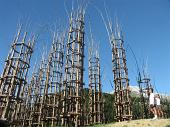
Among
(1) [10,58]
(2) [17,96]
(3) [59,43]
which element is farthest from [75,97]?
(3) [59,43]

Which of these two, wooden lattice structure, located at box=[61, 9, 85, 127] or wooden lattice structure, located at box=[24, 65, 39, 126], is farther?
wooden lattice structure, located at box=[24, 65, 39, 126]

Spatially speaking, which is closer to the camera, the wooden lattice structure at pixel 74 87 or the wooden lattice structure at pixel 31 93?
the wooden lattice structure at pixel 74 87

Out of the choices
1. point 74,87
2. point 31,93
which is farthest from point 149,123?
point 31,93

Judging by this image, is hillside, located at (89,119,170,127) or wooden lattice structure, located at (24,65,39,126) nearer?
hillside, located at (89,119,170,127)

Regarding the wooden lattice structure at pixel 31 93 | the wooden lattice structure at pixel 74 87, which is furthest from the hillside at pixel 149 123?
the wooden lattice structure at pixel 31 93

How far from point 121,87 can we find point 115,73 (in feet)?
4.90

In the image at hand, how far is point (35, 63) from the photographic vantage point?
98.8 ft

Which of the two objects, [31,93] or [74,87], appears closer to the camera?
[74,87]

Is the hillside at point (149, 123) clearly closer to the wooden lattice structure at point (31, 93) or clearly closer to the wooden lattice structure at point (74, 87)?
the wooden lattice structure at point (74, 87)

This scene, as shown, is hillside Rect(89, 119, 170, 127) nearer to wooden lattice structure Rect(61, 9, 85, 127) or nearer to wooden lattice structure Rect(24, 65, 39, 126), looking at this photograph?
wooden lattice structure Rect(61, 9, 85, 127)

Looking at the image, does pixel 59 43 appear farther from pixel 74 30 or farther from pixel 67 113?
pixel 67 113

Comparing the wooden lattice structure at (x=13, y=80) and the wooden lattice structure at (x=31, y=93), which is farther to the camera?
the wooden lattice structure at (x=31, y=93)

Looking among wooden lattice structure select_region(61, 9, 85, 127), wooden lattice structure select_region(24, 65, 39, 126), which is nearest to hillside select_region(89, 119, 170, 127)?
wooden lattice structure select_region(61, 9, 85, 127)

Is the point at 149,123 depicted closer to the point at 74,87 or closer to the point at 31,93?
the point at 74,87
